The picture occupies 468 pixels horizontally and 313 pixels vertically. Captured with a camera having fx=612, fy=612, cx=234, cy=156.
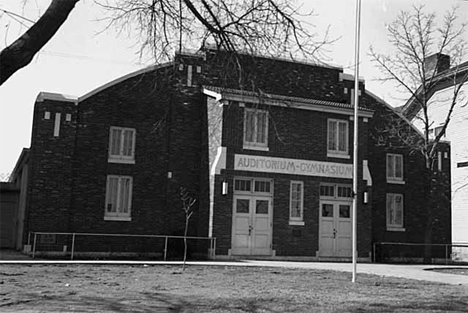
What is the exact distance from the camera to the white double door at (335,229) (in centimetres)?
2533

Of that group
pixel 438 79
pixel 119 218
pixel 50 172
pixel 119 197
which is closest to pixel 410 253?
pixel 438 79

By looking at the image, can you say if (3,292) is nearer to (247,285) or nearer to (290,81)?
(247,285)

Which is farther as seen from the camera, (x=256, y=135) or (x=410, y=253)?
(x=410, y=253)

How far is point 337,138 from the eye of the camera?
26016mm

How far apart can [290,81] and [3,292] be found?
61.9 ft

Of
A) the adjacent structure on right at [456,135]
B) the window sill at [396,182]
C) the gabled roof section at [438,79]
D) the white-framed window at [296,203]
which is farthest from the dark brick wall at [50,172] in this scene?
the adjacent structure on right at [456,135]

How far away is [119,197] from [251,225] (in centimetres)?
545

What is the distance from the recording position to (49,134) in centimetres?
2358

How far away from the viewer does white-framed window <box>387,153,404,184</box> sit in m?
29.4

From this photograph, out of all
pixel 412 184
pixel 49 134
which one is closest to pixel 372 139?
pixel 412 184

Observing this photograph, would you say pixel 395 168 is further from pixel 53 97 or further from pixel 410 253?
pixel 53 97

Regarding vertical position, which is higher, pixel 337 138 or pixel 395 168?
pixel 337 138

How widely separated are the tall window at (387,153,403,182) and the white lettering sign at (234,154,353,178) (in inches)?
167

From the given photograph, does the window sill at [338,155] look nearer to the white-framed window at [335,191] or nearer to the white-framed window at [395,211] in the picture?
the white-framed window at [335,191]
